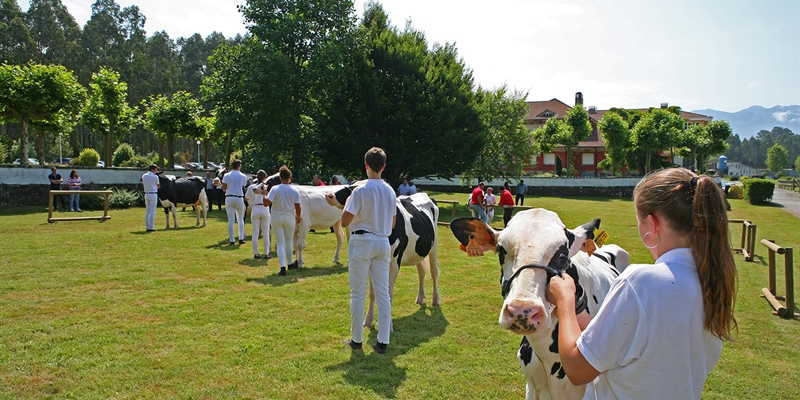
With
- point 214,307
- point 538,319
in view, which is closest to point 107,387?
point 214,307

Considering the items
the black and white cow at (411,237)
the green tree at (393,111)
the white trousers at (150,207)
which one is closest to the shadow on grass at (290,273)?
the black and white cow at (411,237)

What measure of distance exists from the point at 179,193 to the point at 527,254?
16.9 metres

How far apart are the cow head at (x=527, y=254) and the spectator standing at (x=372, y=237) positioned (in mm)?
2210

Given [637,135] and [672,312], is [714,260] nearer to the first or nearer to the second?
[672,312]

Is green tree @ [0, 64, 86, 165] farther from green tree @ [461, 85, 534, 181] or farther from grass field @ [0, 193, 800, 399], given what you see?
green tree @ [461, 85, 534, 181]

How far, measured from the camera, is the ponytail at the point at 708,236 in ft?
5.88

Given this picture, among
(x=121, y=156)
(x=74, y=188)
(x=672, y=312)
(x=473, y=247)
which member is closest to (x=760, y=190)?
(x=473, y=247)

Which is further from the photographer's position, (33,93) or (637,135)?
(637,135)

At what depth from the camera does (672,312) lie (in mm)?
1764

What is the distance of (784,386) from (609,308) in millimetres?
4870

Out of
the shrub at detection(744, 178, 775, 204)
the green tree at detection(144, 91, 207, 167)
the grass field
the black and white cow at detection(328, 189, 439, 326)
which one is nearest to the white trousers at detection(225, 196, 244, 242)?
the grass field

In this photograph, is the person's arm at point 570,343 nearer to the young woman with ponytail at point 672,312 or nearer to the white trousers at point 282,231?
the young woman with ponytail at point 672,312

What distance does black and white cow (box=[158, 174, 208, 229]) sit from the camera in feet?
55.8

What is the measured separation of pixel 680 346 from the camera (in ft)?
5.86
